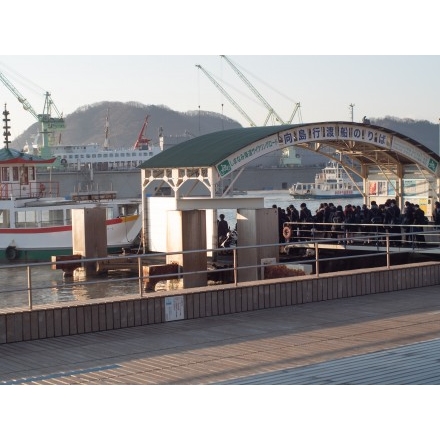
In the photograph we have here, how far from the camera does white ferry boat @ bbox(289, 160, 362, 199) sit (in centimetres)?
13638

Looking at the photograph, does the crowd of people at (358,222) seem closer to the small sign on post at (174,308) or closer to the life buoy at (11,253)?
the small sign on post at (174,308)

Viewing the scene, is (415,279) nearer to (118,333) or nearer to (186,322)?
(186,322)

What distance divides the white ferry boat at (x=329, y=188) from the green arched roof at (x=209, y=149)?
10291 centimetres

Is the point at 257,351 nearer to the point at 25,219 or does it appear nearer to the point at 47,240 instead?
the point at 47,240

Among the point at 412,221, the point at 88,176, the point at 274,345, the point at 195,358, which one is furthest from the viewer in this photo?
the point at 88,176

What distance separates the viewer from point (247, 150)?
83.9ft

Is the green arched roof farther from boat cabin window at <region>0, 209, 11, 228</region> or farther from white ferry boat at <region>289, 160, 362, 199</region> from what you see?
white ferry boat at <region>289, 160, 362, 199</region>

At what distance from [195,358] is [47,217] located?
30897 millimetres

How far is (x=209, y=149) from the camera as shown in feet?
87.4

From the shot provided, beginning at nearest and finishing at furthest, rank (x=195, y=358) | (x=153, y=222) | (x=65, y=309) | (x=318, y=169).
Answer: (x=195, y=358), (x=65, y=309), (x=153, y=222), (x=318, y=169)

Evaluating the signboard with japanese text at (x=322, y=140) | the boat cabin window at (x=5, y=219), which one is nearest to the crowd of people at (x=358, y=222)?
the signboard with japanese text at (x=322, y=140)

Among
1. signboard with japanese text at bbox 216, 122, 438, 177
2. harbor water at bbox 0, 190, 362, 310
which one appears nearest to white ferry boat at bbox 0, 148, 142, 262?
harbor water at bbox 0, 190, 362, 310

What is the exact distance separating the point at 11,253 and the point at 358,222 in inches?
704

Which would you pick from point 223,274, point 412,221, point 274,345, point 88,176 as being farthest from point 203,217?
point 88,176
